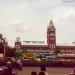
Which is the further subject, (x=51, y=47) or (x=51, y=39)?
(x=51, y=39)

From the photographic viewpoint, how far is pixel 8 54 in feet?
232

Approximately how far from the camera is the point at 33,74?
6977 mm

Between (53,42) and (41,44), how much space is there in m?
7.58

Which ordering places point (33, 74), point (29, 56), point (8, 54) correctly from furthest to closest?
point (8, 54) < point (29, 56) < point (33, 74)

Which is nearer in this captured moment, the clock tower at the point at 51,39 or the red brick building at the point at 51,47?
the clock tower at the point at 51,39

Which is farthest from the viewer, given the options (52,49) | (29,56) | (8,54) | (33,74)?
(52,49)

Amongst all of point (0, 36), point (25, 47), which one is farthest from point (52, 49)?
point (0, 36)

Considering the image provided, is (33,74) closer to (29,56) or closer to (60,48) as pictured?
(29,56)

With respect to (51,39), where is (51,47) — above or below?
below

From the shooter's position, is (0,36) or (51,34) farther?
(51,34)

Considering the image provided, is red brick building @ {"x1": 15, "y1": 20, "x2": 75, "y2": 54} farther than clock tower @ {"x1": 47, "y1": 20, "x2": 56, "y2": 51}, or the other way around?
red brick building @ {"x1": 15, "y1": 20, "x2": 75, "y2": 54}

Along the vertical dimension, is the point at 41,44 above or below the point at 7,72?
above

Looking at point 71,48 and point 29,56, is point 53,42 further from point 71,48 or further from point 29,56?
point 29,56

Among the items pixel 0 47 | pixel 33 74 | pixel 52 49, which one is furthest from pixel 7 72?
pixel 52 49
